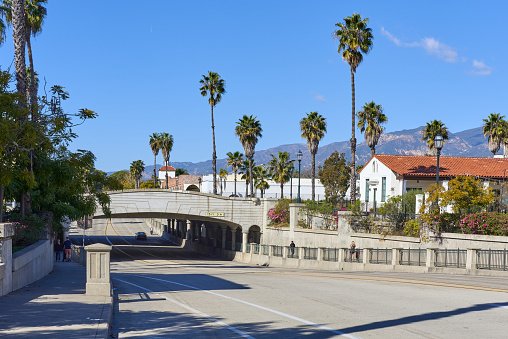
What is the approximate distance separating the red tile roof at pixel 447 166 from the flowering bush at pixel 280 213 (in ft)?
36.3

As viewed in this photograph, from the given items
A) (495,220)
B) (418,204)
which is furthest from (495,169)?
(495,220)

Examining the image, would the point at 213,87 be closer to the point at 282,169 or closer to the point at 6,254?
the point at 282,169

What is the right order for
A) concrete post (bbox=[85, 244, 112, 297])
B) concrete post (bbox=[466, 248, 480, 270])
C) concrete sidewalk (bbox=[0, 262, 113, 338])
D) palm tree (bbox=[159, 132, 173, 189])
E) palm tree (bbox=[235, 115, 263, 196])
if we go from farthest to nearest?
palm tree (bbox=[159, 132, 173, 189]) < palm tree (bbox=[235, 115, 263, 196]) < concrete post (bbox=[466, 248, 480, 270]) < concrete post (bbox=[85, 244, 112, 297]) < concrete sidewalk (bbox=[0, 262, 113, 338])

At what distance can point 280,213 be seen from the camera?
59.5 m

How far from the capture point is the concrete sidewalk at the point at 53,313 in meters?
9.88

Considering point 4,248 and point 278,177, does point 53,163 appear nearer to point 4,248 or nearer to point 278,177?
point 4,248

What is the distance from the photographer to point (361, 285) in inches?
824

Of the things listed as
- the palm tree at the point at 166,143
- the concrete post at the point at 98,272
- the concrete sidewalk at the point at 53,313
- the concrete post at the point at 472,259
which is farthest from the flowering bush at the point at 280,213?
the palm tree at the point at 166,143

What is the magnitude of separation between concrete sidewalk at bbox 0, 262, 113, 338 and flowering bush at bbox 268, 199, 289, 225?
4301 centimetres

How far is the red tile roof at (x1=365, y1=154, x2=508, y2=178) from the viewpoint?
185ft

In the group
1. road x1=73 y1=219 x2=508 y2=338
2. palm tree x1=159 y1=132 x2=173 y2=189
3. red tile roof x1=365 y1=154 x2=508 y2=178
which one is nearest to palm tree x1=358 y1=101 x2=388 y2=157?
red tile roof x1=365 y1=154 x2=508 y2=178

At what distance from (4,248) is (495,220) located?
2773 centimetres

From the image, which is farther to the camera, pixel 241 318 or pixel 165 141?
pixel 165 141

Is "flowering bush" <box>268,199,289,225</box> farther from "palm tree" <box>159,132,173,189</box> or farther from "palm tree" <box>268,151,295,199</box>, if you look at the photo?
"palm tree" <box>159,132,173,189</box>
